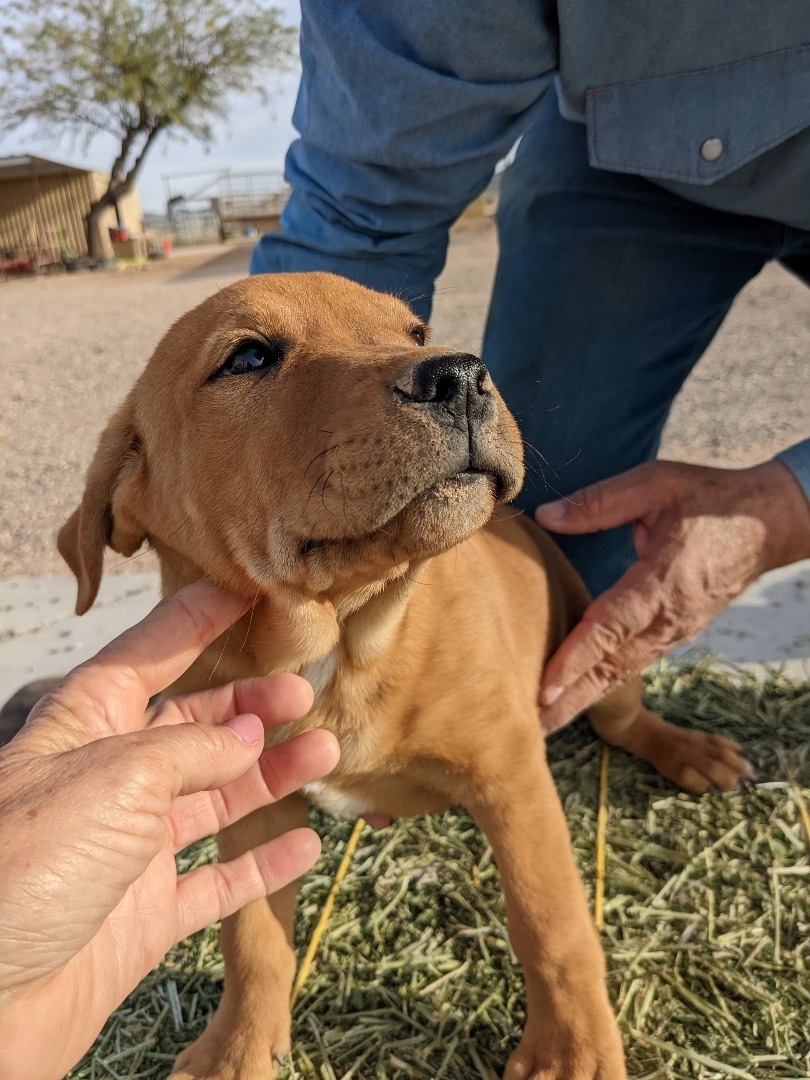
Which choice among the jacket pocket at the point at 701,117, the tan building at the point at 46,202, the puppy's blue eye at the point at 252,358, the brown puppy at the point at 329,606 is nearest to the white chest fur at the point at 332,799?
the brown puppy at the point at 329,606

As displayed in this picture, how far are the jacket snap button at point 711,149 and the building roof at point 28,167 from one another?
3420 cm

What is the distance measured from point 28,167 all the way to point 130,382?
26914 millimetres

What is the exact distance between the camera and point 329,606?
6.57 ft

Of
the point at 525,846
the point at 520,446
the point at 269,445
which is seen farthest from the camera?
the point at 525,846

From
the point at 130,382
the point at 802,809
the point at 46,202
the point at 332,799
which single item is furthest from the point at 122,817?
the point at 46,202

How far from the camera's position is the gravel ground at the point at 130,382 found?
19.1 feet

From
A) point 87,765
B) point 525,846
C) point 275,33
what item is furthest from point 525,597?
point 275,33

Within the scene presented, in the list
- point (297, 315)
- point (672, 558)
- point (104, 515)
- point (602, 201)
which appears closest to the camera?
point (297, 315)

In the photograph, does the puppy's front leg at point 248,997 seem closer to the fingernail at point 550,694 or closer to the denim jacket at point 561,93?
the fingernail at point 550,694

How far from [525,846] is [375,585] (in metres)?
0.75

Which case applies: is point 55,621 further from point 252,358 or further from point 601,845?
point 601,845

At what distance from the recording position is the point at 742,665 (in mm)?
3463

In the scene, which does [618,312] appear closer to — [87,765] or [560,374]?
[560,374]

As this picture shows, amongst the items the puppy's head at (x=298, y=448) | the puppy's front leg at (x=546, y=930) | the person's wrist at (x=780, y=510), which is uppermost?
the puppy's head at (x=298, y=448)
